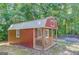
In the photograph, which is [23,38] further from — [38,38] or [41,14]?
[41,14]

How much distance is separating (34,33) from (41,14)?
0.49ft

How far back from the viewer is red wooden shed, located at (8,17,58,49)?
4.16 feet

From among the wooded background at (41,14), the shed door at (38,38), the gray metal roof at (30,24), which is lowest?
the shed door at (38,38)

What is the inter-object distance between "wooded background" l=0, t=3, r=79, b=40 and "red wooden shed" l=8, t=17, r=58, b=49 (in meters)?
0.03

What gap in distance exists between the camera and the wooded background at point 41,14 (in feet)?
4.19

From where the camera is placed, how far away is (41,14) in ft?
4.19

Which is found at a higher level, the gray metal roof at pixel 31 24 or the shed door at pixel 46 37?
the gray metal roof at pixel 31 24

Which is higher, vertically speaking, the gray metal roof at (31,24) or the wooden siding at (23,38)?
the gray metal roof at (31,24)

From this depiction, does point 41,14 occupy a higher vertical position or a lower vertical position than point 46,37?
higher

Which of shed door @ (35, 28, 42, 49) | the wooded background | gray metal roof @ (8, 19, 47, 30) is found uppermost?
the wooded background

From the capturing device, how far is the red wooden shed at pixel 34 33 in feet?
4.16

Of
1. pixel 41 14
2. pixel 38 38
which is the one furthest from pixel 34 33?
pixel 41 14

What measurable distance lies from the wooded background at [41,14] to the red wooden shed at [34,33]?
0.03 meters

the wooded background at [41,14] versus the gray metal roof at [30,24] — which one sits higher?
the wooded background at [41,14]
